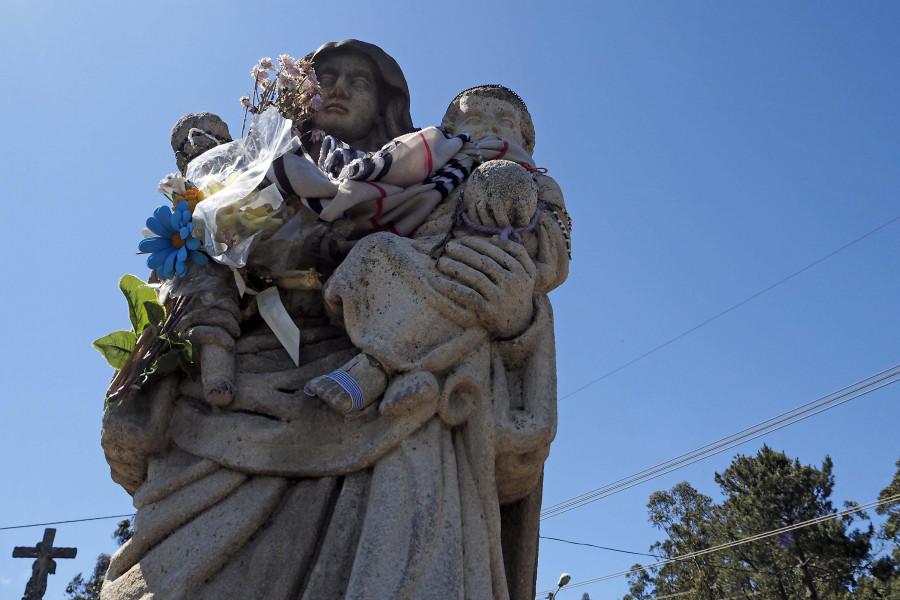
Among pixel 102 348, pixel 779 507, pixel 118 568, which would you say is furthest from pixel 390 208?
pixel 779 507

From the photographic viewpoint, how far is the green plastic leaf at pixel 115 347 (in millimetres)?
3105

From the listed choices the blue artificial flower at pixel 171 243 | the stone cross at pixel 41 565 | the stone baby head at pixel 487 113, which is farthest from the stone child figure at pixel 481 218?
the stone cross at pixel 41 565

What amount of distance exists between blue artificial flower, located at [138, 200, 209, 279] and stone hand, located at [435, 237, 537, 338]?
38.8 inches

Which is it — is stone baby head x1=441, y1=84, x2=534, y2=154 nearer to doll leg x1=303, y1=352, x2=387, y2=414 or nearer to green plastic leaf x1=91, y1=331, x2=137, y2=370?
doll leg x1=303, y1=352, x2=387, y2=414

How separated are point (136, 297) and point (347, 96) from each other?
67.7 inches

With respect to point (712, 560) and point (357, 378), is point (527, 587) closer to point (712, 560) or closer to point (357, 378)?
point (357, 378)

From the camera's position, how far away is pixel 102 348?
10.2 feet

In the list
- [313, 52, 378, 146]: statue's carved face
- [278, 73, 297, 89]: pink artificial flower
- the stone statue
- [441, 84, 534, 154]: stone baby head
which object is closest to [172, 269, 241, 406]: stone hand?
the stone statue

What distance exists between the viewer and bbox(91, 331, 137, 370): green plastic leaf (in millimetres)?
3105

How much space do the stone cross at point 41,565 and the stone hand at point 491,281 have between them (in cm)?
824

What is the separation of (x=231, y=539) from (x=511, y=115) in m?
2.51

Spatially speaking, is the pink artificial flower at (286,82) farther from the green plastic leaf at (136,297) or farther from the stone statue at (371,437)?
the green plastic leaf at (136,297)

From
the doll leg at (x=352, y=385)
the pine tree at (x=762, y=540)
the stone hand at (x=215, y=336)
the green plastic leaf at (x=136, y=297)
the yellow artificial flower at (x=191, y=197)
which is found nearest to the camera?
the doll leg at (x=352, y=385)

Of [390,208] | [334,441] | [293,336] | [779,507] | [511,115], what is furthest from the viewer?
[779,507]
